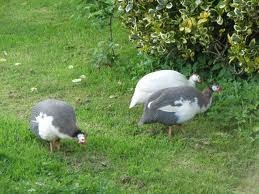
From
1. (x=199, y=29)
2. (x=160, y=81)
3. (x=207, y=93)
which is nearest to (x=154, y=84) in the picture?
(x=160, y=81)

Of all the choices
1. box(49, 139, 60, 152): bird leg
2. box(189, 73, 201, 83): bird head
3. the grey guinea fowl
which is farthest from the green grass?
box(189, 73, 201, 83): bird head

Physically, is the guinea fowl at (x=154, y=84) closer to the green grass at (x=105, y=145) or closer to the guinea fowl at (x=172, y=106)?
the green grass at (x=105, y=145)

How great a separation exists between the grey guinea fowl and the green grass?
0.56 ft

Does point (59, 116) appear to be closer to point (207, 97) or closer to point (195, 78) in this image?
point (207, 97)

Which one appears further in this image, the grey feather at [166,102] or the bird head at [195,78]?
the bird head at [195,78]

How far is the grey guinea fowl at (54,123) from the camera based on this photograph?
18.2 feet

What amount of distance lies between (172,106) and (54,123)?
42.2 inches

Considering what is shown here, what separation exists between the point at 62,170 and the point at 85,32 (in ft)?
14.1

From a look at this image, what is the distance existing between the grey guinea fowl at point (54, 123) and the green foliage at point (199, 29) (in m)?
1.81

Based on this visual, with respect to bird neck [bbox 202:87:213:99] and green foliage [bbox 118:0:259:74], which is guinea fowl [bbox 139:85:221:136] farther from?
green foliage [bbox 118:0:259:74]

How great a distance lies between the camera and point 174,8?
A: 717 cm

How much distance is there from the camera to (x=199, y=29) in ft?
22.3

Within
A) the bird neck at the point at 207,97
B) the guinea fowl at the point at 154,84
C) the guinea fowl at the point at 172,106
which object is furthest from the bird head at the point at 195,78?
the guinea fowl at the point at 172,106

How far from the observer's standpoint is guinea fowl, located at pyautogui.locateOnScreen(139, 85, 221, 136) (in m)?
5.93
